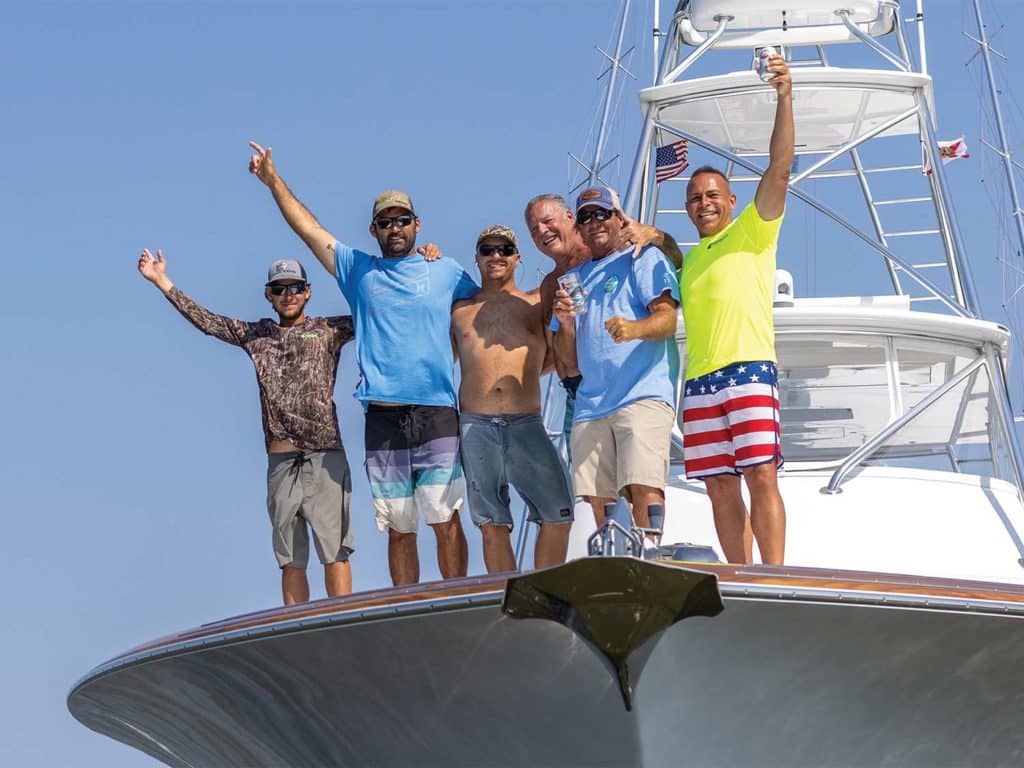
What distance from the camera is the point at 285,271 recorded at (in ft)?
29.9

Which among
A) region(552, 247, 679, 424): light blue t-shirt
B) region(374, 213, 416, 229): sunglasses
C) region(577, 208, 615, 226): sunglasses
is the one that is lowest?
region(552, 247, 679, 424): light blue t-shirt

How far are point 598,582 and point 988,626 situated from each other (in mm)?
1578

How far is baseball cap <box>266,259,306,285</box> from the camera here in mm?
9125

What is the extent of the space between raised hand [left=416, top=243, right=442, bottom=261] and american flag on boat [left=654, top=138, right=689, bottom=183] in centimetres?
386

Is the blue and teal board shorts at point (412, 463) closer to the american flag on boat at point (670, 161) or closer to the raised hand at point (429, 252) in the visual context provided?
the raised hand at point (429, 252)

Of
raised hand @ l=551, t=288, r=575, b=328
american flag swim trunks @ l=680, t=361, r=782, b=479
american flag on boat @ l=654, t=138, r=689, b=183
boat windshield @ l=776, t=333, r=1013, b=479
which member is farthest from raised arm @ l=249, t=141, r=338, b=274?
american flag on boat @ l=654, t=138, r=689, b=183

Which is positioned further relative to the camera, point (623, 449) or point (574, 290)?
point (574, 290)

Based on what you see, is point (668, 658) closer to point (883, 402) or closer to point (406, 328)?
point (406, 328)

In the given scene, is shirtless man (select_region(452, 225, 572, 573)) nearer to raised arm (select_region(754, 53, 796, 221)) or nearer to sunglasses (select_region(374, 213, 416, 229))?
sunglasses (select_region(374, 213, 416, 229))

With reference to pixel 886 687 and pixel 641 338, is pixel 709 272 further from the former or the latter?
pixel 886 687

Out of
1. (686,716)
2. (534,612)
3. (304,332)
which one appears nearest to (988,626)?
(686,716)

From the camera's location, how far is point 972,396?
11.4m

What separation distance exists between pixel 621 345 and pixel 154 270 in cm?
259

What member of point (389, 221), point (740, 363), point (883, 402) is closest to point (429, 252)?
point (389, 221)
